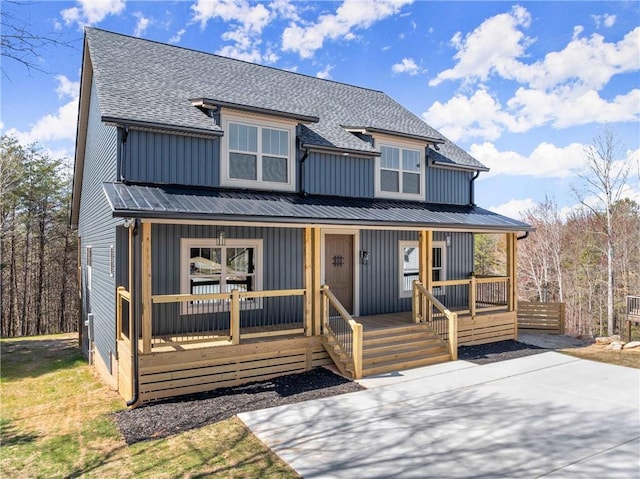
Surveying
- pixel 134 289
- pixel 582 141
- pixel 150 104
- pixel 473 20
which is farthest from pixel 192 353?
pixel 582 141

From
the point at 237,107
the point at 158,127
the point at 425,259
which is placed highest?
the point at 237,107

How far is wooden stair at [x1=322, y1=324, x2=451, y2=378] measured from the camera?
8766 millimetres

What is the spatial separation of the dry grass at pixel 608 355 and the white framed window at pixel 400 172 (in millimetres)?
6031

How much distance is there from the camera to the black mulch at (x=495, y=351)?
10062 mm

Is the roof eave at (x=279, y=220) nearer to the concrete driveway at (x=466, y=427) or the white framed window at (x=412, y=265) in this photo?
the white framed window at (x=412, y=265)

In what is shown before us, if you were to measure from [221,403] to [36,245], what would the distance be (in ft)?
66.8

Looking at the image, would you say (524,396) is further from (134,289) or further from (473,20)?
(473,20)

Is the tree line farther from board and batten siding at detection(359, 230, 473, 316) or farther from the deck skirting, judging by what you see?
board and batten siding at detection(359, 230, 473, 316)

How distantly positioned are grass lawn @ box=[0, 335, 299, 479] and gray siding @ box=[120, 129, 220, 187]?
15.2 ft

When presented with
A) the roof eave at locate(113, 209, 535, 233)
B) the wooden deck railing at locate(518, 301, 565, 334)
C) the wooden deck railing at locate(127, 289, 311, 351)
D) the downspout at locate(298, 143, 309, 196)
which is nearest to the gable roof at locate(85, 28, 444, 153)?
the downspout at locate(298, 143, 309, 196)

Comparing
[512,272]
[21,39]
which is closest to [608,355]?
[512,272]

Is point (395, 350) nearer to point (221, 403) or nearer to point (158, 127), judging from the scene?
point (221, 403)

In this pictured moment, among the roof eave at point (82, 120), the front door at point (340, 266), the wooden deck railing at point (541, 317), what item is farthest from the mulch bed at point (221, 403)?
the roof eave at point (82, 120)

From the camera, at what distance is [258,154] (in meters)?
10.3
